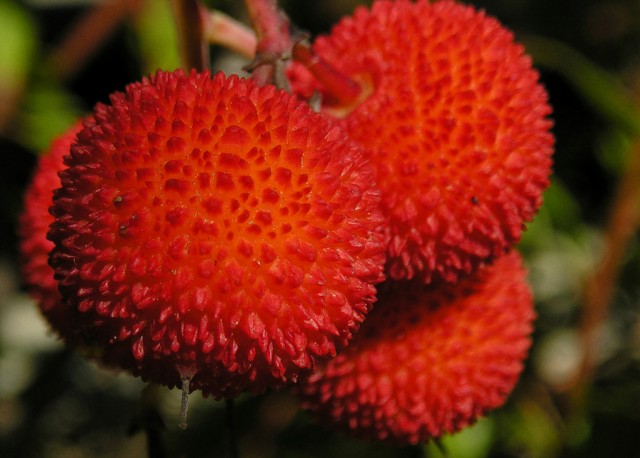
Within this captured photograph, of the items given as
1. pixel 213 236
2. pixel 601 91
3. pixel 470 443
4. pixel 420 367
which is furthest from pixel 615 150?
pixel 213 236

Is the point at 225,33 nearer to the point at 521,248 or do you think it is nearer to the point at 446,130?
the point at 446,130

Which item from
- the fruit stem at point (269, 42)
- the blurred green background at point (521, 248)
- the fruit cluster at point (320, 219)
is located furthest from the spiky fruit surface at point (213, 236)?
the blurred green background at point (521, 248)

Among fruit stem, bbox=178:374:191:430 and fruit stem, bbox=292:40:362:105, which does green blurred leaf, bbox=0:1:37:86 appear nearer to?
fruit stem, bbox=292:40:362:105

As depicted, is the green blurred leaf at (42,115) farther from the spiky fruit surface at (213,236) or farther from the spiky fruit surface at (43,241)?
the spiky fruit surface at (213,236)

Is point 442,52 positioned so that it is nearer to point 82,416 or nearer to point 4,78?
point 4,78

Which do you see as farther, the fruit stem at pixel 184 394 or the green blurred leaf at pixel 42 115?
the green blurred leaf at pixel 42 115

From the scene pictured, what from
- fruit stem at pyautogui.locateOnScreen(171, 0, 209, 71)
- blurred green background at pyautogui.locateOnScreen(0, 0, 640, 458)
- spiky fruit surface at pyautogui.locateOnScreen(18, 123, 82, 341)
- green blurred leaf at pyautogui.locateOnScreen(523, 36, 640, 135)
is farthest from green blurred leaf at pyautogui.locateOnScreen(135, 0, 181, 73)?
green blurred leaf at pyautogui.locateOnScreen(523, 36, 640, 135)
